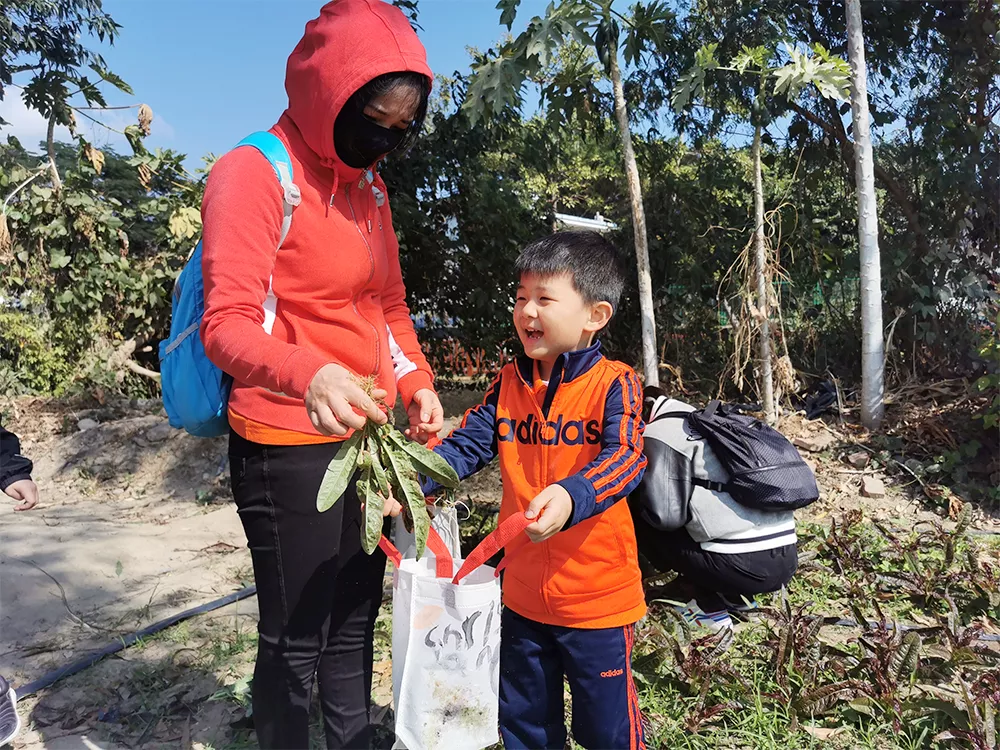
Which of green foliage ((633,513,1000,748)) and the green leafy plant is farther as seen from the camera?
green foliage ((633,513,1000,748))

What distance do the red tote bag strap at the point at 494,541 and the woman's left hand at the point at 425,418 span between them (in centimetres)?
38

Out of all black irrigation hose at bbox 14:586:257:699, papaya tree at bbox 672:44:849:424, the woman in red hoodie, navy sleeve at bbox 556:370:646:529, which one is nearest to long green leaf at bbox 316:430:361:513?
the woman in red hoodie

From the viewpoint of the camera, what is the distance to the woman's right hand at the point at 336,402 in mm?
1304

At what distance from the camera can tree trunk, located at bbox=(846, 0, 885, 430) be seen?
474 centimetres

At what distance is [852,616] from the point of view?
303cm

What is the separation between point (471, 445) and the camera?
1.85 metres

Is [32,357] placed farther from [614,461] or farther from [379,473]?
[614,461]

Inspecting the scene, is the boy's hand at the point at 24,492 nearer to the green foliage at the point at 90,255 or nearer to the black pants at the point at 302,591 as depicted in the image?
the black pants at the point at 302,591

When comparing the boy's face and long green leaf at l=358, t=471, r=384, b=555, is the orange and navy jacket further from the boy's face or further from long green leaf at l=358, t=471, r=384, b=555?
long green leaf at l=358, t=471, r=384, b=555

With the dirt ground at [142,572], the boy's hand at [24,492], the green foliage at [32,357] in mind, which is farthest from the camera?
the green foliage at [32,357]

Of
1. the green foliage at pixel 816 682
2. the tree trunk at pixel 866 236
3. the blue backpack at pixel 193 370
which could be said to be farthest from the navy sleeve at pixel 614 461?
the tree trunk at pixel 866 236

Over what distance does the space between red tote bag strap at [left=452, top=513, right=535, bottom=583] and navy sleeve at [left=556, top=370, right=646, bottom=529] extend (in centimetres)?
13

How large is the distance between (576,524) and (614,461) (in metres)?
0.18

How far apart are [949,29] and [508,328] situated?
4.04 m
